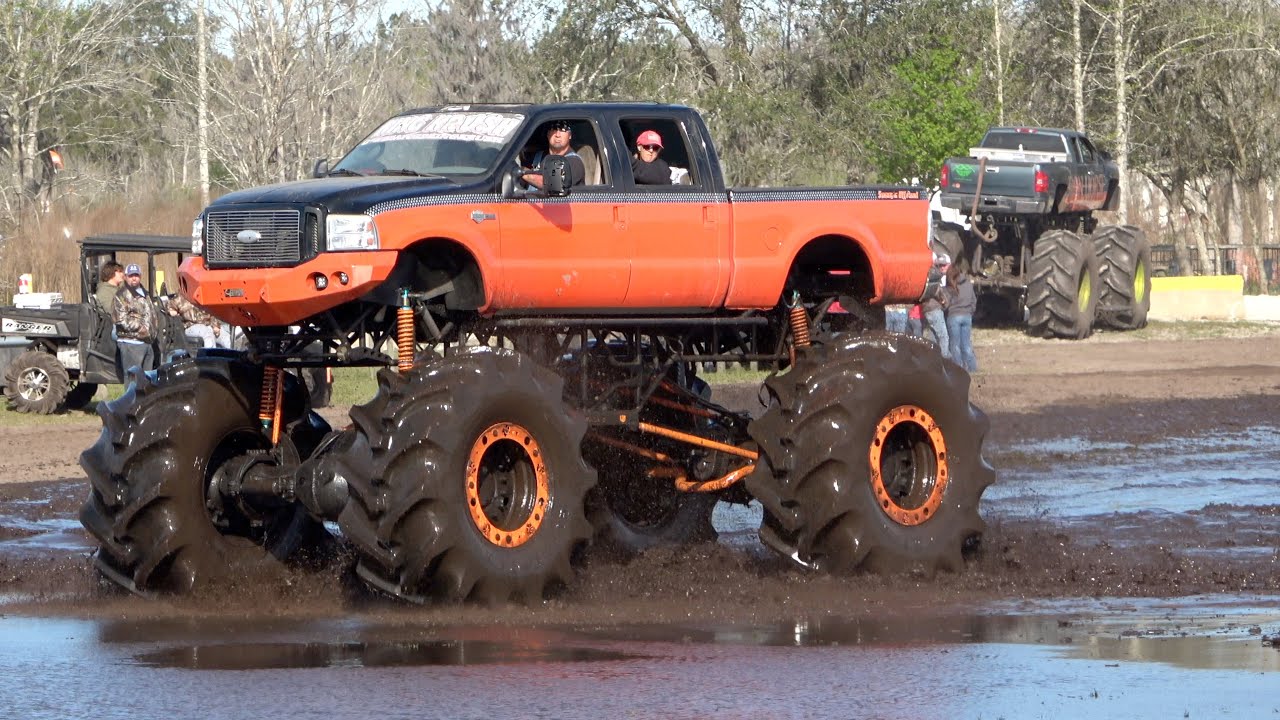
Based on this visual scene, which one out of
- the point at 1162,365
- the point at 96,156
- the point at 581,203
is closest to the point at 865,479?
the point at 581,203

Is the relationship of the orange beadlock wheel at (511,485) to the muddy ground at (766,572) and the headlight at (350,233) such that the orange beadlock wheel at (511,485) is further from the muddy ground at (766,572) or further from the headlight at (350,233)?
the headlight at (350,233)

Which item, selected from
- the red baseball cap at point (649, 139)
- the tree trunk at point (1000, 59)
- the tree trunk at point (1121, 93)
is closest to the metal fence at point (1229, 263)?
the tree trunk at point (1121, 93)

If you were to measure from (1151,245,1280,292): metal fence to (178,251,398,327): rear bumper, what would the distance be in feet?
143

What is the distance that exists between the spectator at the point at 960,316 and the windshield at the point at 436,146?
1547 cm

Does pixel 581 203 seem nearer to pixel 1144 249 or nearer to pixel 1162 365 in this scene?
pixel 1162 365

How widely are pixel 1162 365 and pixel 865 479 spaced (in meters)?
18.2

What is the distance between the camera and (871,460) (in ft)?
36.0

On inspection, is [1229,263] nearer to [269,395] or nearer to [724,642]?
[269,395]

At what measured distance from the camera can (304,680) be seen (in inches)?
312

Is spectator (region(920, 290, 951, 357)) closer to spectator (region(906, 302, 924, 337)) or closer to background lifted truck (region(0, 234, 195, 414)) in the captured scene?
spectator (region(906, 302, 924, 337))

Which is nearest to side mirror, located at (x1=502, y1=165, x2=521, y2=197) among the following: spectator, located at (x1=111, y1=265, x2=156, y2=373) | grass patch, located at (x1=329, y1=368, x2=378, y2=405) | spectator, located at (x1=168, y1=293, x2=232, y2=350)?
grass patch, located at (x1=329, y1=368, x2=378, y2=405)

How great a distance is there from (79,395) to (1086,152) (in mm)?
17396

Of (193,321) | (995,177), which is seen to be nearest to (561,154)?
(193,321)

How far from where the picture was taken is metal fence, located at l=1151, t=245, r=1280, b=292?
5122 cm
